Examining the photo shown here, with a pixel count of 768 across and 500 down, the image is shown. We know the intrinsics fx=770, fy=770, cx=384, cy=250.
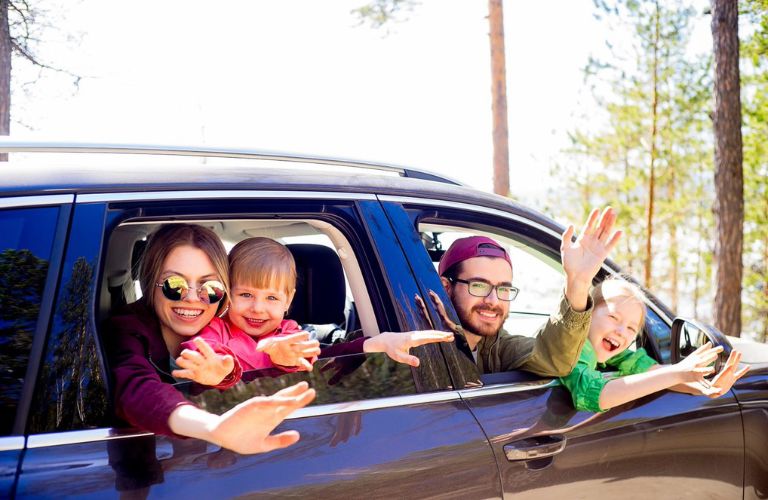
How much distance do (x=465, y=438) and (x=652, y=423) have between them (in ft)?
2.77

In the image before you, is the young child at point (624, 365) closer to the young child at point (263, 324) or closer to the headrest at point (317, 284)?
the young child at point (263, 324)

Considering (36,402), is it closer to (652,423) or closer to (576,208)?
(652,423)

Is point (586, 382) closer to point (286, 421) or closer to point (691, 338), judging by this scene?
point (691, 338)

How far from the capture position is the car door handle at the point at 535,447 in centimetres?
221

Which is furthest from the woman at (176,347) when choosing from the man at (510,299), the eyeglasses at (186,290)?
the man at (510,299)

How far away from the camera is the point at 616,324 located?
281 cm

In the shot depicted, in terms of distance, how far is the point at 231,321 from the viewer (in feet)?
8.05

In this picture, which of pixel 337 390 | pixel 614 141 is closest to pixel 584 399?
pixel 337 390

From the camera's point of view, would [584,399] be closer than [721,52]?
Yes

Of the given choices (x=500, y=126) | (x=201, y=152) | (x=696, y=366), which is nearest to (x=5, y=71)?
(x=500, y=126)

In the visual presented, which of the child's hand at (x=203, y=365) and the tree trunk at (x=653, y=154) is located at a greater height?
the tree trunk at (x=653, y=154)

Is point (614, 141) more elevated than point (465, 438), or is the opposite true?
point (614, 141)

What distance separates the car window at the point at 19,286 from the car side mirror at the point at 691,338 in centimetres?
223

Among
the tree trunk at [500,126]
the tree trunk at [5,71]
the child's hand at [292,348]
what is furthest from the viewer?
the tree trunk at [500,126]
